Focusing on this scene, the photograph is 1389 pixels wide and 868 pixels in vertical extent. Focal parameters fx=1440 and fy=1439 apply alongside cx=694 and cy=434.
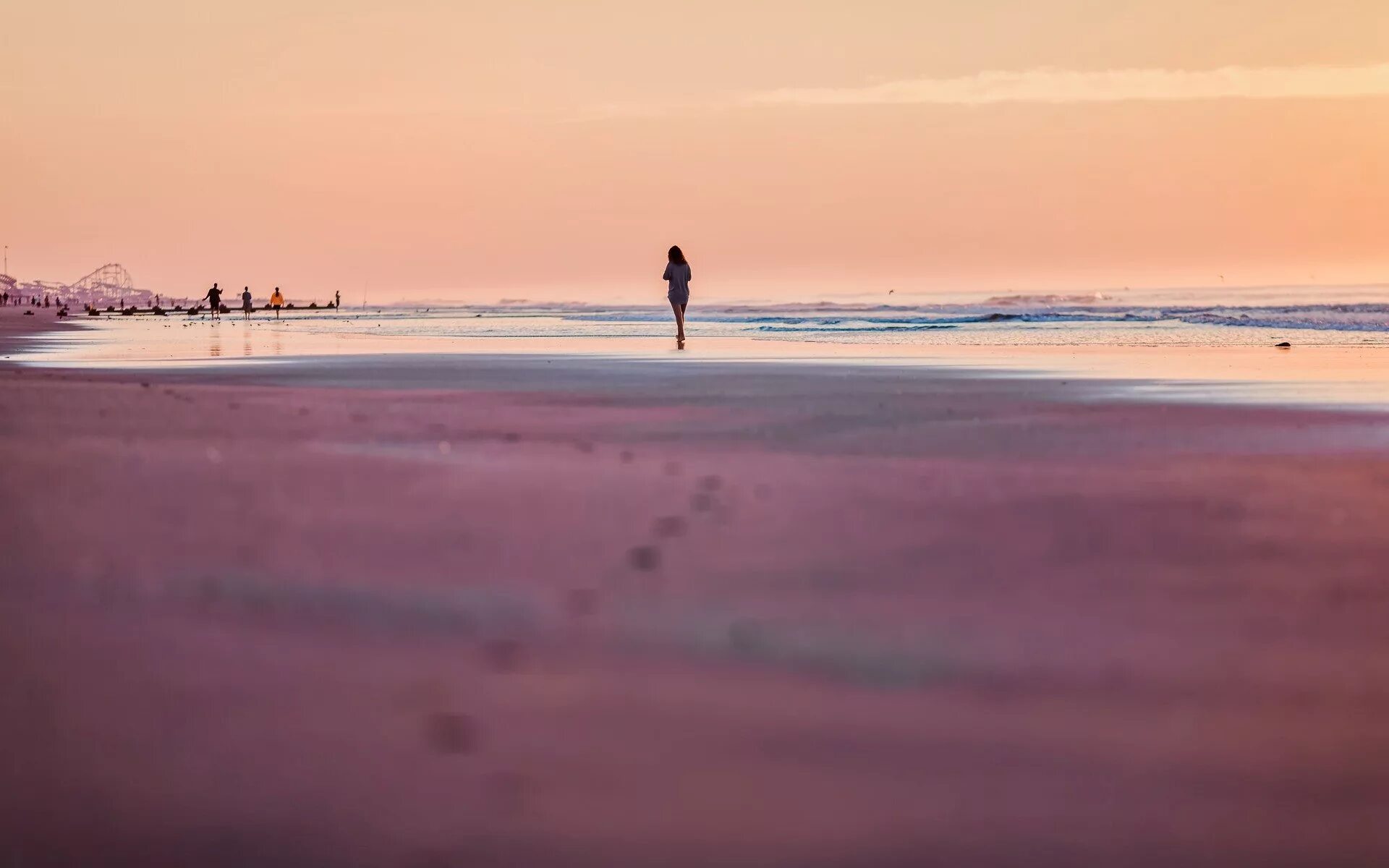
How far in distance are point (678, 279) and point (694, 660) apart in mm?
25536

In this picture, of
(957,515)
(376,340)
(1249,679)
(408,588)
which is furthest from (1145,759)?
(376,340)

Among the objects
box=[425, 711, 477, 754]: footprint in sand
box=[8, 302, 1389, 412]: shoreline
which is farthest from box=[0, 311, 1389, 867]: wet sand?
box=[8, 302, 1389, 412]: shoreline

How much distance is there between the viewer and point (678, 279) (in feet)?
94.7

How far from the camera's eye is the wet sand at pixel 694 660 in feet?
8.24

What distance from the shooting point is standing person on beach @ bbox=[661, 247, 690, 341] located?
2850 centimetres

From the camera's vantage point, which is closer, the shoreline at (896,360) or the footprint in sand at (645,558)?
the footprint in sand at (645,558)

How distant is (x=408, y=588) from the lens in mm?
4492

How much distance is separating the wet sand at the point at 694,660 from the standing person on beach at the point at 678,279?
20648 mm

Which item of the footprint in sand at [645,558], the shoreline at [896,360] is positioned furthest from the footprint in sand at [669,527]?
the shoreline at [896,360]

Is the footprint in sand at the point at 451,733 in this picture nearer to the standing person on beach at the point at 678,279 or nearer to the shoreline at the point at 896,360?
the shoreline at the point at 896,360

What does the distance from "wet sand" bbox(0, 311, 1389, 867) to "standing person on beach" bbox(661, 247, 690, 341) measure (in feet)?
67.7

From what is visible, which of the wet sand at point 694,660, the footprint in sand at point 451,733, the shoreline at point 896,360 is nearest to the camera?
the wet sand at point 694,660

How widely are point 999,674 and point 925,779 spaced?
31.4 inches

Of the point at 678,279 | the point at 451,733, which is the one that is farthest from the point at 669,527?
the point at 678,279
